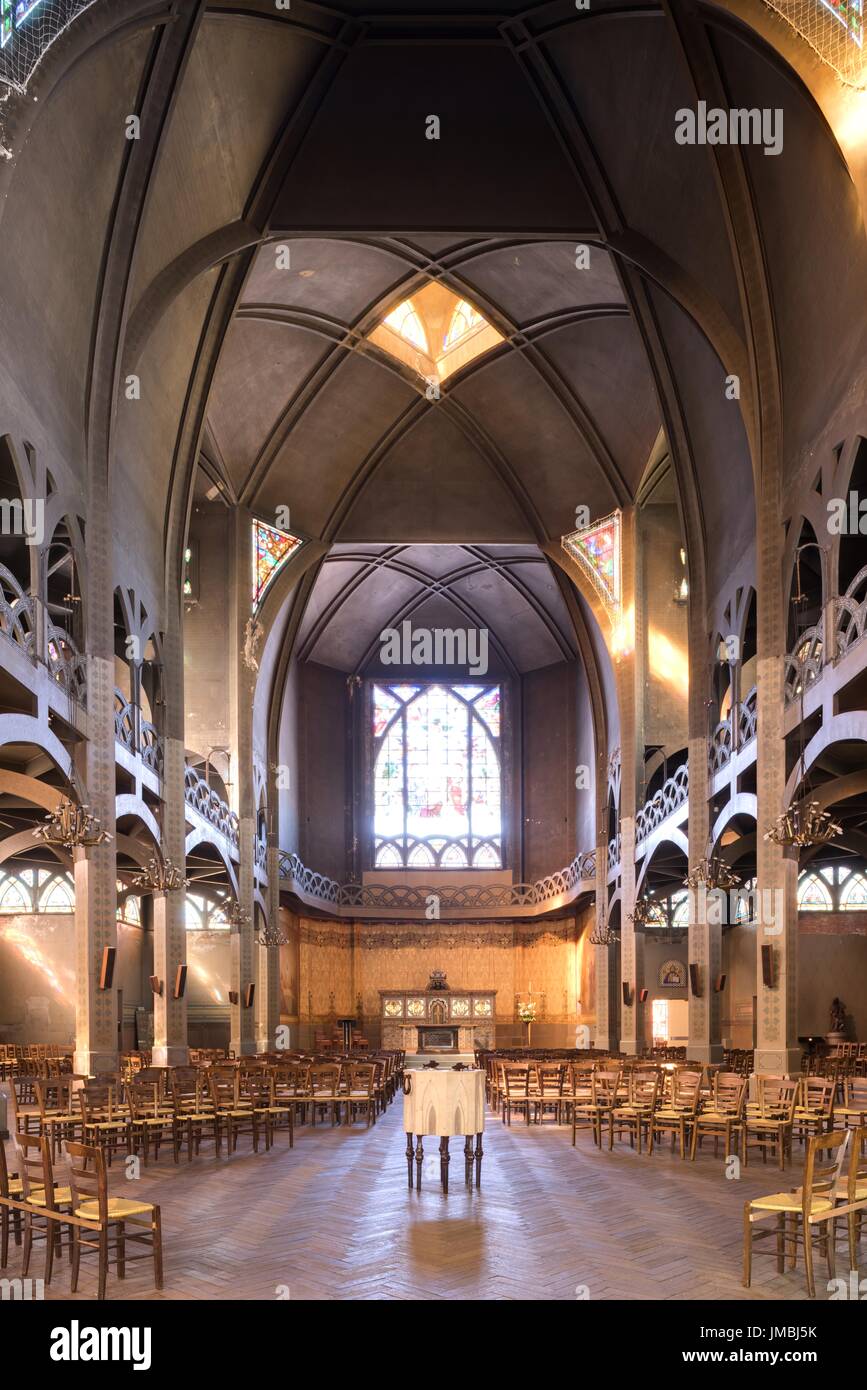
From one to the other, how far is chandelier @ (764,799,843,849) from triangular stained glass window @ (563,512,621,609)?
46.7 feet

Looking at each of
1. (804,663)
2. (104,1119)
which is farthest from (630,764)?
(104,1119)

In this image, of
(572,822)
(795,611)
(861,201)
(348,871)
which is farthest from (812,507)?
(348,871)

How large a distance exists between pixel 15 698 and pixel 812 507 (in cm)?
1076

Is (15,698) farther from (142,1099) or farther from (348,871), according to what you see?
(348,871)

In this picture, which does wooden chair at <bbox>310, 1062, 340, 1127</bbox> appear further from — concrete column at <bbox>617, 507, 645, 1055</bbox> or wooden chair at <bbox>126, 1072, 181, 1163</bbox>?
concrete column at <bbox>617, 507, 645, 1055</bbox>

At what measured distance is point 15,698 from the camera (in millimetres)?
15078

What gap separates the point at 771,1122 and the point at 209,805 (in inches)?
640

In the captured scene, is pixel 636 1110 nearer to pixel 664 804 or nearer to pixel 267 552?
pixel 664 804

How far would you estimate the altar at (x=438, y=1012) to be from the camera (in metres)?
38.9

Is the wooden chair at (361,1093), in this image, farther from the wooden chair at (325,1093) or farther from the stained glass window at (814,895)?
the stained glass window at (814,895)

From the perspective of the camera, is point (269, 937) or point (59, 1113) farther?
point (269, 937)

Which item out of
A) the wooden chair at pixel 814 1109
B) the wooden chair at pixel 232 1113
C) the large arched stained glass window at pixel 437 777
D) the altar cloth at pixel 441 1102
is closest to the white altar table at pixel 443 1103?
the altar cloth at pixel 441 1102

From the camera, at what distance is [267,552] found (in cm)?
3134

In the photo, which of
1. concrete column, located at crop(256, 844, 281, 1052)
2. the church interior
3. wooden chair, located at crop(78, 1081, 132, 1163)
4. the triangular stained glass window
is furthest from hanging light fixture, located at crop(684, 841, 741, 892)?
concrete column, located at crop(256, 844, 281, 1052)
